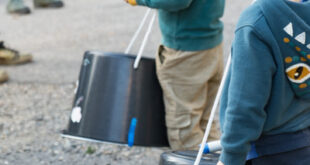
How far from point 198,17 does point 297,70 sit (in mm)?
1353

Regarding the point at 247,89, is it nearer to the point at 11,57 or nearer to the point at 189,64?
the point at 189,64

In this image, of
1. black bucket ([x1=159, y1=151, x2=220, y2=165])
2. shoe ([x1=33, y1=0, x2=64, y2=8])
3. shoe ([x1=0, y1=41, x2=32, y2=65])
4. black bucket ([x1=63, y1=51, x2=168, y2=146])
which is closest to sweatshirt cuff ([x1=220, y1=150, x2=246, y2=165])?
black bucket ([x1=159, y1=151, x2=220, y2=165])

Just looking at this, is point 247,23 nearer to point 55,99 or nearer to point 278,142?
point 278,142

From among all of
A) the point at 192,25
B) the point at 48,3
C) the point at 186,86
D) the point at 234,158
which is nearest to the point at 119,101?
the point at 186,86

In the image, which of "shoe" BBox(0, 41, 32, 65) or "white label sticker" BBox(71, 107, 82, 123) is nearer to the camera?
"white label sticker" BBox(71, 107, 82, 123)

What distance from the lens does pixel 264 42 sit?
1.50 metres

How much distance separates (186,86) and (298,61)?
4.81 ft

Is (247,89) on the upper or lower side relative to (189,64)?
upper

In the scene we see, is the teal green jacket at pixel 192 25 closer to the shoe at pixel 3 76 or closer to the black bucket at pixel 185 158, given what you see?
the black bucket at pixel 185 158

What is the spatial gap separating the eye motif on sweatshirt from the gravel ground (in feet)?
5.19

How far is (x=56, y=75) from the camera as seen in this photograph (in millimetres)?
4840

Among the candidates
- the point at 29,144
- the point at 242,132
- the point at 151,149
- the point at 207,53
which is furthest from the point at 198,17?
the point at 242,132

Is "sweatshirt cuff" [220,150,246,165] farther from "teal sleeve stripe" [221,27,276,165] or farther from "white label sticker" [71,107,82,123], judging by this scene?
"white label sticker" [71,107,82,123]

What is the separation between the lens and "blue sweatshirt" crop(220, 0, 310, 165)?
1.49 metres
